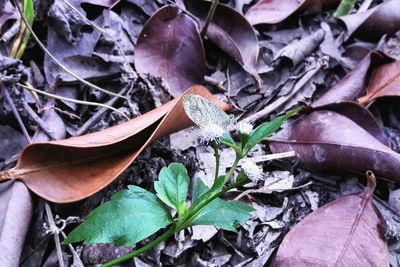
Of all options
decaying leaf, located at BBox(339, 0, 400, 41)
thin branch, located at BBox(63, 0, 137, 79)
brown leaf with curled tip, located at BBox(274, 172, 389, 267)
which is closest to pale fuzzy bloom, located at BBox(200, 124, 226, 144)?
brown leaf with curled tip, located at BBox(274, 172, 389, 267)

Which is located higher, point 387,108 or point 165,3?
point 165,3

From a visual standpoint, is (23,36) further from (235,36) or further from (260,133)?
(260,133)

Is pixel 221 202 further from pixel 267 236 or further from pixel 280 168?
pixel 280 168

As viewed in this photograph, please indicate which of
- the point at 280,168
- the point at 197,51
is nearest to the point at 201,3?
the point at 197,51

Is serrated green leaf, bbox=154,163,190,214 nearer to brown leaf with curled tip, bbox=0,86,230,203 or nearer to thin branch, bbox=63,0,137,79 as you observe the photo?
brown leaf with curled tip, bbox=0,86,230,203

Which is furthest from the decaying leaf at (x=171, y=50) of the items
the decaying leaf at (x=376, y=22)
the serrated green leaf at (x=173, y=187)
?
the decaying leaf at (x=376, y=22)
